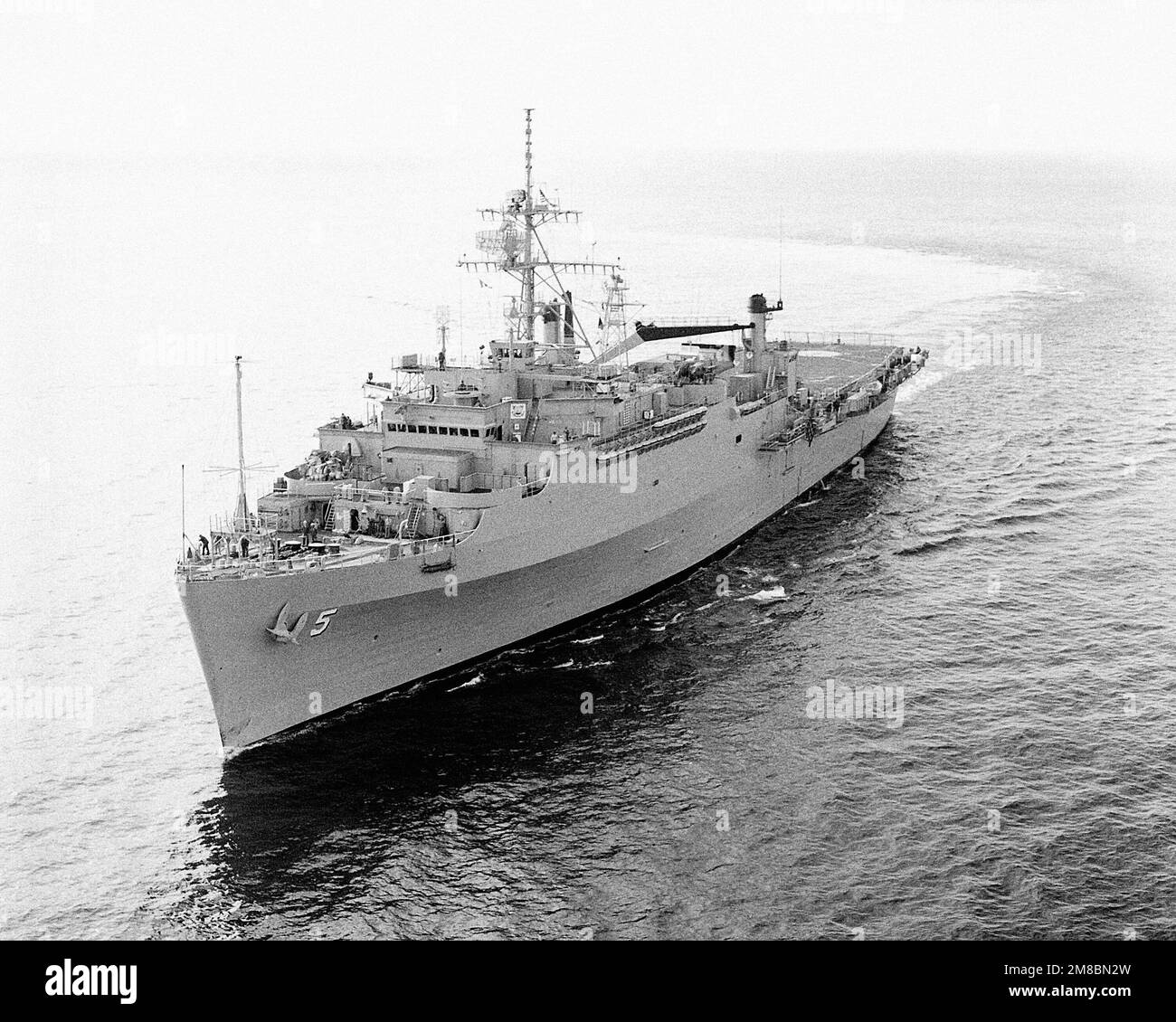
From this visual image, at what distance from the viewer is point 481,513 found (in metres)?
27.7

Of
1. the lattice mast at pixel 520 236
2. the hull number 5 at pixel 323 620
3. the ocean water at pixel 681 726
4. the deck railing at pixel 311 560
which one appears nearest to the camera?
the ocean water at pixel 681 726

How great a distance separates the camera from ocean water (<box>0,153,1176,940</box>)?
20172 millimetres

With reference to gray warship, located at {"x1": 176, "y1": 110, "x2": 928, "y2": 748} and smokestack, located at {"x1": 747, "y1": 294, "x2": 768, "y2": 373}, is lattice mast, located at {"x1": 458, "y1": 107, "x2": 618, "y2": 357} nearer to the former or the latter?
gray warship, located at {"x1": 176, "y1": 110, "x2": 928, "y2": 748}

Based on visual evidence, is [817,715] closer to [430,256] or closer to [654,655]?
[654,655]

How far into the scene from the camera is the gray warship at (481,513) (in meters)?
25.0

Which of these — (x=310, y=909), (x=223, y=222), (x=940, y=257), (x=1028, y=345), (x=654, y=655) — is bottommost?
(x=310, y=909)

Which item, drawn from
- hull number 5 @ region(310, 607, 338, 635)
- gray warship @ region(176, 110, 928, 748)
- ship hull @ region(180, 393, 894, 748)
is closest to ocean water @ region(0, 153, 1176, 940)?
ship hull @ region(180, 393, 894, 748)

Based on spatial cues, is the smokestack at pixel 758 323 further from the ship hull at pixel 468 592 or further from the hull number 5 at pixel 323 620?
the hull number 5 at pixel 323 620

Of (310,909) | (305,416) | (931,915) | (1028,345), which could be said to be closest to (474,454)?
(310,909)

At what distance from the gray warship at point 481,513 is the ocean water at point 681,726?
107 cm

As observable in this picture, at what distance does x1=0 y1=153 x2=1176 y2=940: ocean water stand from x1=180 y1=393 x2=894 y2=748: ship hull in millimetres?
754

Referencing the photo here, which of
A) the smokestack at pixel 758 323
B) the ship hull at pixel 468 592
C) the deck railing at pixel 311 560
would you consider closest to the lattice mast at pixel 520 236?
the ship hull at pixel 468 592

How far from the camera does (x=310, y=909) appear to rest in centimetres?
1998

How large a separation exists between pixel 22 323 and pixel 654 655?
174 ft
